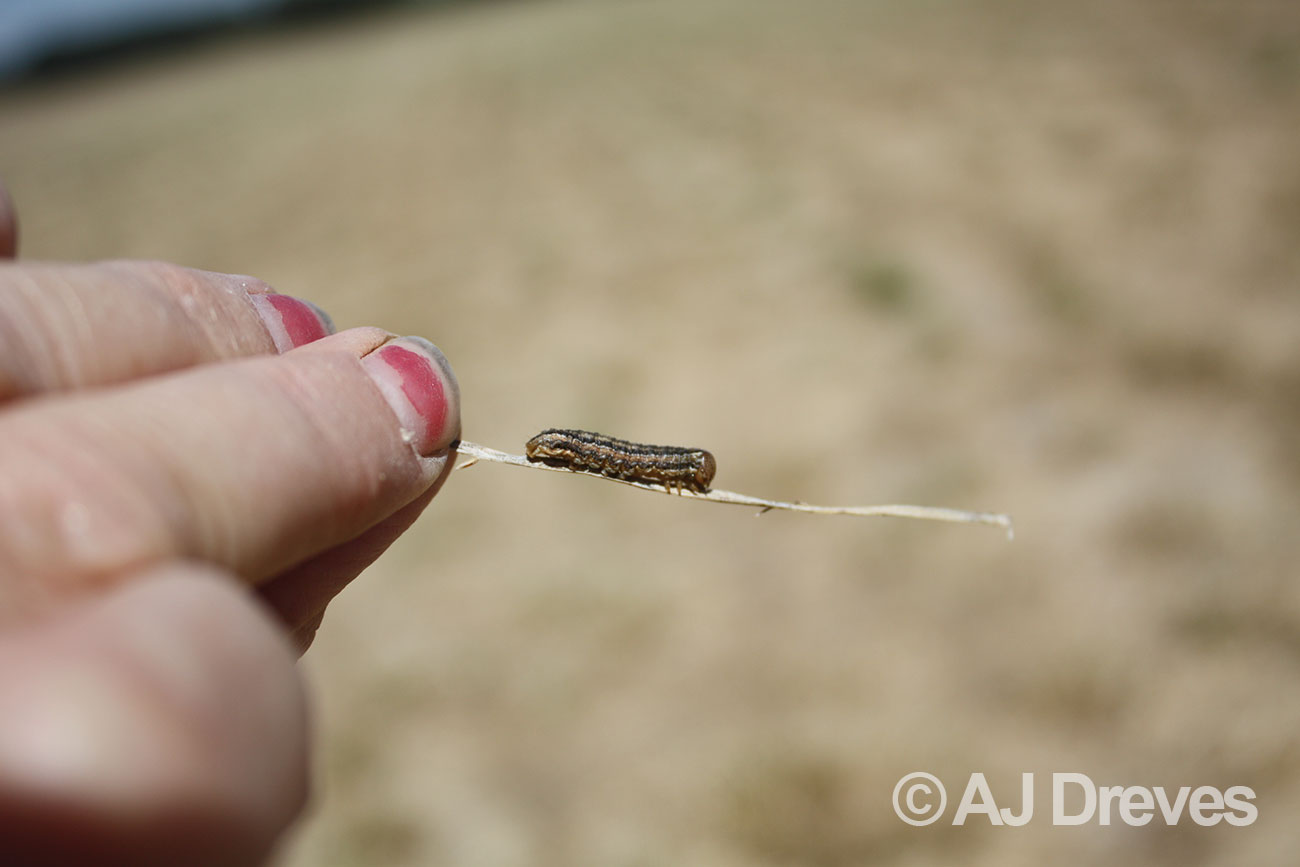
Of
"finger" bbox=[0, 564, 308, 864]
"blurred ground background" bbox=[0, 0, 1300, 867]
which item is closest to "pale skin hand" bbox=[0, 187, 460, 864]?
"finger" bbox=[0, 564, 308, 864]

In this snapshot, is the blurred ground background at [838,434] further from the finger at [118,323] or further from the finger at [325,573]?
the finger at [118,323]

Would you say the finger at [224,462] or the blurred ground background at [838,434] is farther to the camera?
the blurred ground background at [838,434]

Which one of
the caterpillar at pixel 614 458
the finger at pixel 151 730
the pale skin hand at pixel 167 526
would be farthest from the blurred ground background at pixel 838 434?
the finger at pixel 151 730

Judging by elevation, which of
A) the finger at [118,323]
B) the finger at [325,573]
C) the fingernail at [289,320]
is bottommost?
the finger at [325,573]

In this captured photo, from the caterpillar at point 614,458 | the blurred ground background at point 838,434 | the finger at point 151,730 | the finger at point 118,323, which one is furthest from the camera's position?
the blurred ground background at point 838,434

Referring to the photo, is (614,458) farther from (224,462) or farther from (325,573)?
(224,462)

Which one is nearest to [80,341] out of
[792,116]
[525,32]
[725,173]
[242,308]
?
[242,308]

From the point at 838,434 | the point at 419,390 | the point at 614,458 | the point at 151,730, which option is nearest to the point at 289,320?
the point at 419,390
